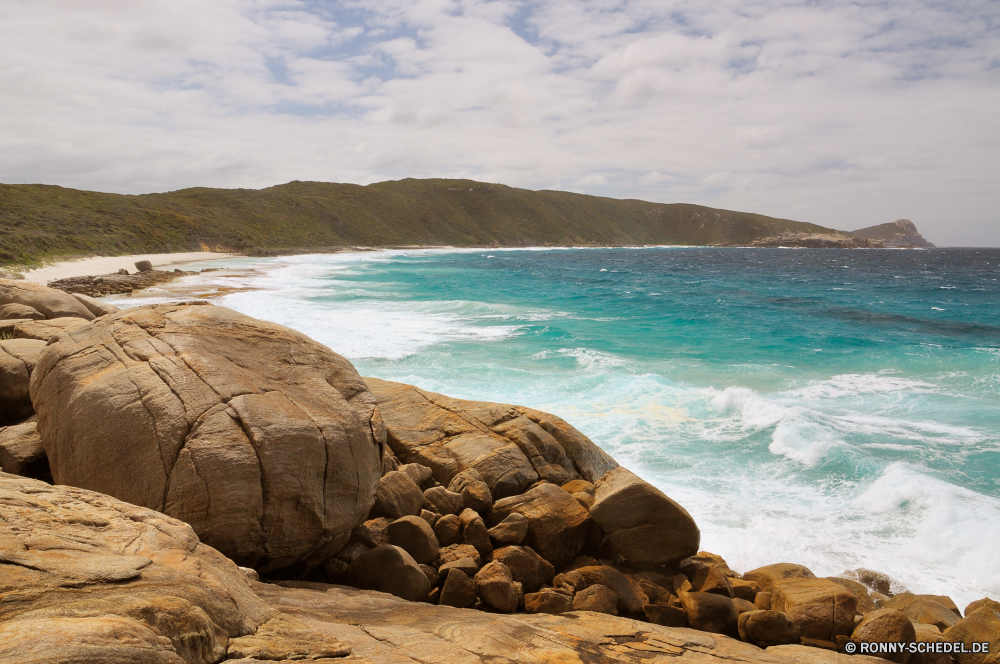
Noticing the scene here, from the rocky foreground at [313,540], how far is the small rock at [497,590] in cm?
2

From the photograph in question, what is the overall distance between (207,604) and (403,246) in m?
125

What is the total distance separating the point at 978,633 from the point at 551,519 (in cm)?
403

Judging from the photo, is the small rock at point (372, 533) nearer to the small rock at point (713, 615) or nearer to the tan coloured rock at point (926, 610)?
the small rock at point (713, 615)

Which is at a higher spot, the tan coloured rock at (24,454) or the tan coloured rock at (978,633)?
the tan coloured rock at (24,454)

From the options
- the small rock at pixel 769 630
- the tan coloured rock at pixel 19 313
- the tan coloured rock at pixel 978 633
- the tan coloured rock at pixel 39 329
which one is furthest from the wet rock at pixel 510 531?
the tan coloured rock at pixel 19 313

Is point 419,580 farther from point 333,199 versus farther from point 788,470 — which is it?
point 333,199

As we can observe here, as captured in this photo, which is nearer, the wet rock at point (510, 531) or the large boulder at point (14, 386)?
the wet rock at point (510, 531)

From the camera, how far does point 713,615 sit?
18.0ft

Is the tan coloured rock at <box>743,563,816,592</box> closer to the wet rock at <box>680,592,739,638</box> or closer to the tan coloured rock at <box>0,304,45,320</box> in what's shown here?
the wet rock at <box>680,592,739,638</box>

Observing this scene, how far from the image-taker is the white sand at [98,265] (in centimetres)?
3594

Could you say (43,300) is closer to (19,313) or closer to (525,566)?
(19,313)

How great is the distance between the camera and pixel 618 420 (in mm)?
12469

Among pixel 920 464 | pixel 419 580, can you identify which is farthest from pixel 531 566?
pixel 920 464

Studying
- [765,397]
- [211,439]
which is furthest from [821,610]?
[765,397]
